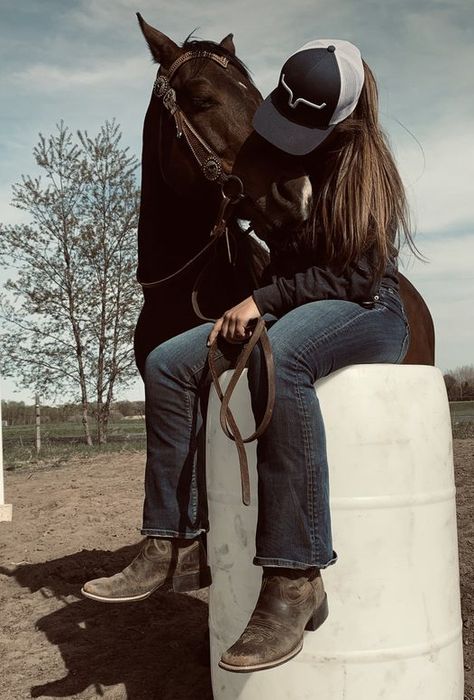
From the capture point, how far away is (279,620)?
1972 mm

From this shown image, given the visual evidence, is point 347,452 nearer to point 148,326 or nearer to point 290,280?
point 290,280

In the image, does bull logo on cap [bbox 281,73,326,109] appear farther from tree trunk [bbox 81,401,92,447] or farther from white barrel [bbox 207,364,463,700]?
tree trunk [bbox 81,401,92,447]

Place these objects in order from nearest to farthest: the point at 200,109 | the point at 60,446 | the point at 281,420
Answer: the point at 281,420, the point at 200,109, the point at 60,446

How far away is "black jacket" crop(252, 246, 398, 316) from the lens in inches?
89.2

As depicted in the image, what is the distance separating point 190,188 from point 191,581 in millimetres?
1585

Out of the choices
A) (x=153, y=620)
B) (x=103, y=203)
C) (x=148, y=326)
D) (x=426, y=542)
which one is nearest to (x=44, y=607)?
(x=153, y=620)

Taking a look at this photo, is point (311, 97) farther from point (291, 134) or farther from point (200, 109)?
point (200, 109)

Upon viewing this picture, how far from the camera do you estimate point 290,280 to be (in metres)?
2.30

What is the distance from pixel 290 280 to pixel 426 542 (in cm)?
89

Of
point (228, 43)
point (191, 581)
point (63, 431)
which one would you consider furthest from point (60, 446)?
point (191, 581)

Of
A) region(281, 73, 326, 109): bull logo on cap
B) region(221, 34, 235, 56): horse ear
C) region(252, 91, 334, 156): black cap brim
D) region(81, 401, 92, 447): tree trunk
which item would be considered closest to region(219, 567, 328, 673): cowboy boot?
region(252, 91, 334, 156): black cap brim

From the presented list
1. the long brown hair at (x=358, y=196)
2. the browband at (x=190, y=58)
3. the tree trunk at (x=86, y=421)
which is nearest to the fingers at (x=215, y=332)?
the long brown hair at (x=358, y=196)

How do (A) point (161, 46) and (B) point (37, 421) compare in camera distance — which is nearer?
(A) point (161, 46)

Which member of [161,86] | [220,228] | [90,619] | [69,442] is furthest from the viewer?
[69,442]
